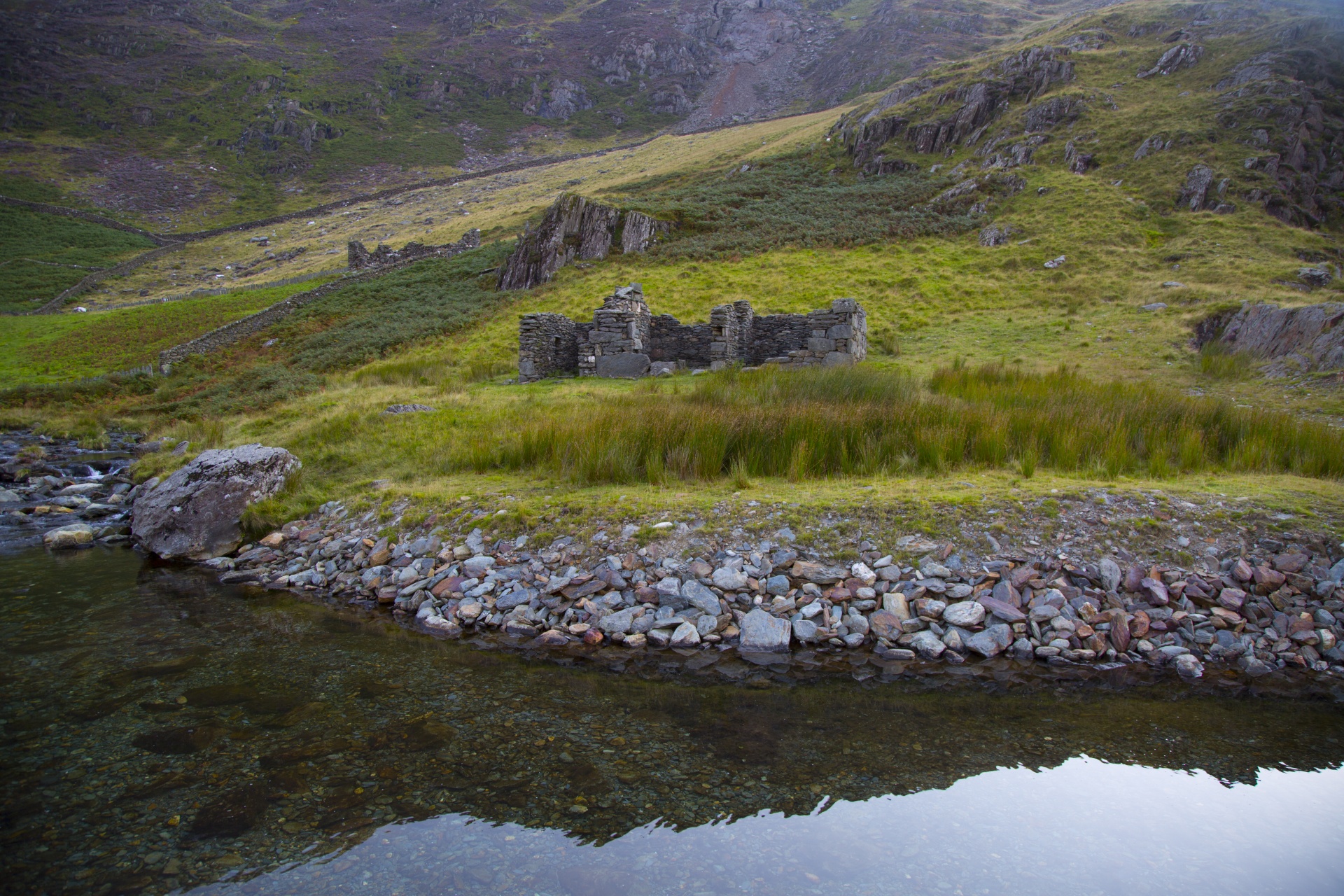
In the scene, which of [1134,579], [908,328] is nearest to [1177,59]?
[908,328]

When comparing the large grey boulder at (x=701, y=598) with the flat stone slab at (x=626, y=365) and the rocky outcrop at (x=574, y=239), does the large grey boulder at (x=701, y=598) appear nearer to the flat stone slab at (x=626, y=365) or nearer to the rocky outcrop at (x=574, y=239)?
the flat stone slab at (x=626, y=365)

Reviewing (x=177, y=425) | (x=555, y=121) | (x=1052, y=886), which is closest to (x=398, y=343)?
(x=177, y=425)

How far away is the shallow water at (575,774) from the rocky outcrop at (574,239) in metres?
27.9

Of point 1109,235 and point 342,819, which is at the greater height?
point 1109,235

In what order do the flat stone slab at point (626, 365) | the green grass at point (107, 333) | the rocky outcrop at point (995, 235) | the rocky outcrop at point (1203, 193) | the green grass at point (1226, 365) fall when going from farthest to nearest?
1. the rocky outcrop at point (995, 235)
2. the rocky outcrop at point (1203, 193)
3. the green grass at point (107, 333)
4. the flat stone slab at point (626, 365)
5. the green grass at point (1226, 365)

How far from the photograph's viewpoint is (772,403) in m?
10.6

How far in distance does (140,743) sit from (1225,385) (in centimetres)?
1829

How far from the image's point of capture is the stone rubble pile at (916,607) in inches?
226

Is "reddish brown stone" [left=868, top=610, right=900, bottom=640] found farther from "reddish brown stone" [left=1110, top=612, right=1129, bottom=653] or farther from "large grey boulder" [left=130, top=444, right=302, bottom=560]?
"large grey boulder" [left=130, top=444, right=302, bottom=560]

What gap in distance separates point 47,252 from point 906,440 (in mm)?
74051

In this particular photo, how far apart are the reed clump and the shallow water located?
3.79 metres

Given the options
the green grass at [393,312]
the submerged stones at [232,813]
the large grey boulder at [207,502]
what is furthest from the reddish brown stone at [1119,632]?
the green grass at [393,312]

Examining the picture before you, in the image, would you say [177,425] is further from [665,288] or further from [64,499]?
[665,288]

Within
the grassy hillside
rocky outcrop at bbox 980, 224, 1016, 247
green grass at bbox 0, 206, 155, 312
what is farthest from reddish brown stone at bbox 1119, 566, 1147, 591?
green grass at bbox 0, 206, 155, 312
